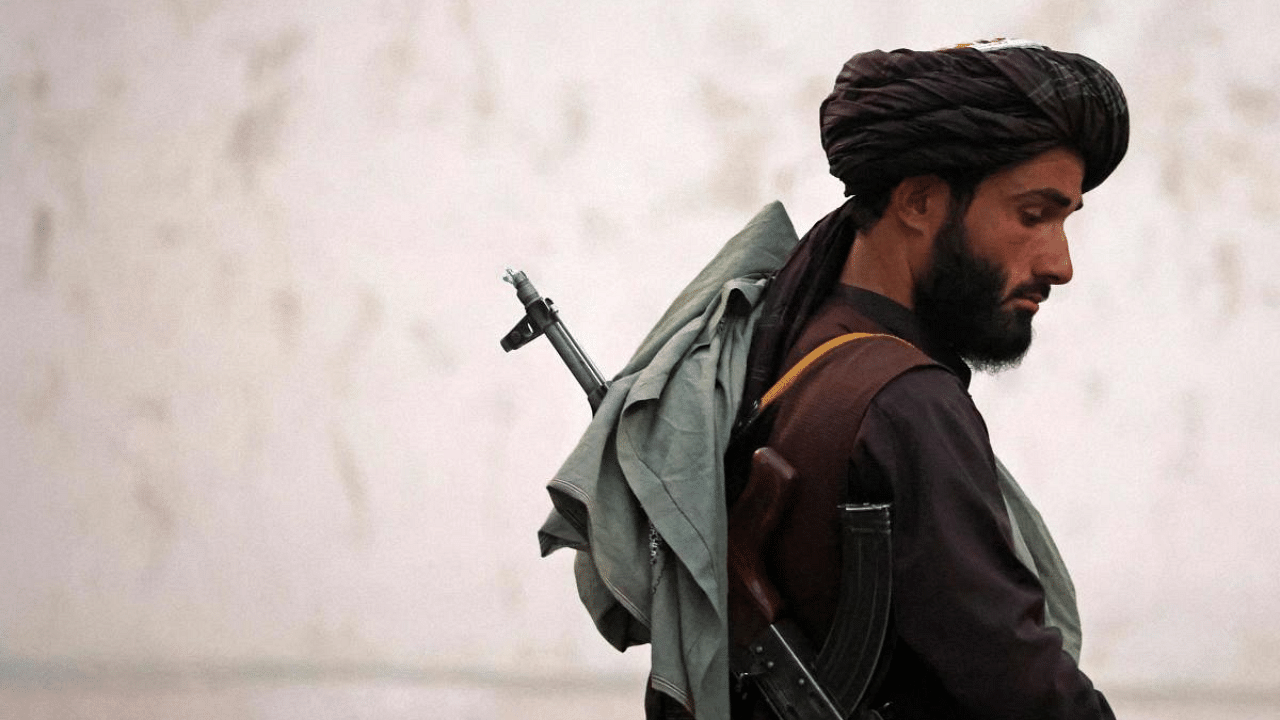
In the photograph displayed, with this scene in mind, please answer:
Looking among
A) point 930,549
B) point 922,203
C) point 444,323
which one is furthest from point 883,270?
point 444,323

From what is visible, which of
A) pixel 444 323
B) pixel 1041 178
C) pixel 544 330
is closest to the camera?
pixel 1041 178

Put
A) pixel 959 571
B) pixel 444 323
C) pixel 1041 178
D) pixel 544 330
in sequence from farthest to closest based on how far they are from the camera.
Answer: pixel 444 323
pixel 544 330
pixel 1041 178
pixel 959 571

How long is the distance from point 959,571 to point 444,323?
2.64 meters

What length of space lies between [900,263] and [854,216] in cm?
6

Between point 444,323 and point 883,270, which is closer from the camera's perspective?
point 883,270

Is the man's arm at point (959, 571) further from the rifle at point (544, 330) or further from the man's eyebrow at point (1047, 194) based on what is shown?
the rifle at point (544, 330)

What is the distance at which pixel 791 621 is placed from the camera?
4.67 ft

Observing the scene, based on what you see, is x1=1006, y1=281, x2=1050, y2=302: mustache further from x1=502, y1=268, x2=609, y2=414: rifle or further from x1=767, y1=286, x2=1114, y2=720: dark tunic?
x1=502, y1=268, x2=609, y2=414: rifle

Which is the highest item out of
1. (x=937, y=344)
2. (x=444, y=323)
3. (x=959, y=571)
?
(x=444, y=323)

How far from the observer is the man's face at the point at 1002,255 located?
1.41 meters

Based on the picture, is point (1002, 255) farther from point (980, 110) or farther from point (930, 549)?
point (930, 549)

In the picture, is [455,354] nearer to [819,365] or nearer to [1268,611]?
[1268,611]

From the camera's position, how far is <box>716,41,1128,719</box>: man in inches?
51.4

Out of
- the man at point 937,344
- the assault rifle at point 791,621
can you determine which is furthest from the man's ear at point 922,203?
the assault rifle at point 791,621
